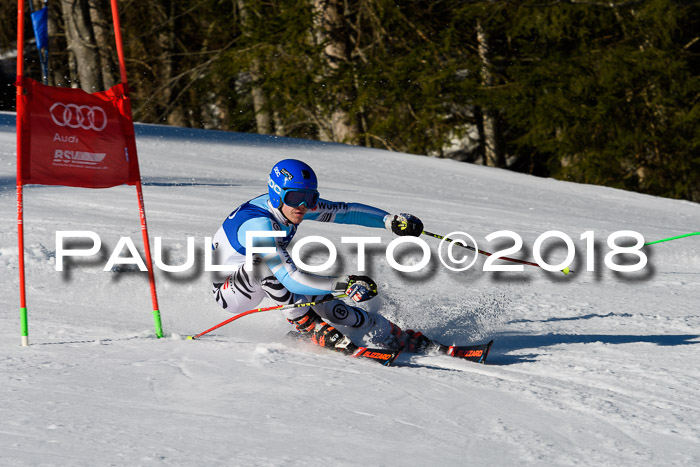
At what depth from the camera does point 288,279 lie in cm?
472

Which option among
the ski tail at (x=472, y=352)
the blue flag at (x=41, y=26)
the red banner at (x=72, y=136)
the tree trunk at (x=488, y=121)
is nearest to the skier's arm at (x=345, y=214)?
the ski tail at (x=472, y=352)

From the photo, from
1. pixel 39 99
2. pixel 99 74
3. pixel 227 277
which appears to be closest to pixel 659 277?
pixel 227 277

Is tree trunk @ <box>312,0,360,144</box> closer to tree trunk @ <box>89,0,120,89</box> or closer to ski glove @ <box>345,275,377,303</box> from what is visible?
tree trunk @ <box>89,0,120,89</box>

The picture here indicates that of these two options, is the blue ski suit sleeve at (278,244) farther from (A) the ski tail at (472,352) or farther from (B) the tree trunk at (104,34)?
(B) the tree trunk at (104,34)

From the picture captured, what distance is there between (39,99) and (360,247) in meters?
3.75

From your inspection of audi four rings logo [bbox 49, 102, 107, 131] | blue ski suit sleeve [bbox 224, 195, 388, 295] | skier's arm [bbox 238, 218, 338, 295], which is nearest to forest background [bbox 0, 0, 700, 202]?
blue ski suit sleeve [bbox 224, 195, 388, 295]

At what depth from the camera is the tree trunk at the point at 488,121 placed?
19.3m

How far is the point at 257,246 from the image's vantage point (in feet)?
15.8

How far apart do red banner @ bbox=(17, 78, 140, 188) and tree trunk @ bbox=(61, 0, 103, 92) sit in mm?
15267

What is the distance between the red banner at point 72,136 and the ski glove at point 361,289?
1532 millimetres

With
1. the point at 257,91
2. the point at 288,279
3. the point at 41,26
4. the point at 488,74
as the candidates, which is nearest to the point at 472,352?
the point at 288,279

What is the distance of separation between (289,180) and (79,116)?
1238 millimetres

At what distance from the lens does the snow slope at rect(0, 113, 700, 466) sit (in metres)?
3.33

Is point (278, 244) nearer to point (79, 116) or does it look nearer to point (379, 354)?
point (379, 354)
